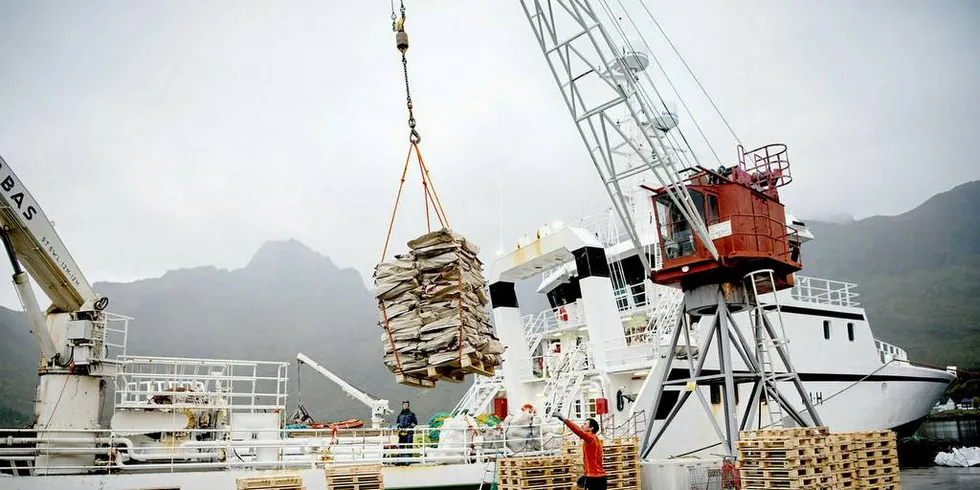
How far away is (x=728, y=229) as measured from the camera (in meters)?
16.0

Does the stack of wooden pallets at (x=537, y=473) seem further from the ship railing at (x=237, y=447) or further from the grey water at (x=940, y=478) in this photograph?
the grey water at (x=940, y=478)

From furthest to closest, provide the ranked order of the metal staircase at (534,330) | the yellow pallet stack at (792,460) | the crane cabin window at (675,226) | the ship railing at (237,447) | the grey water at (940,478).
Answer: the metal staircase at (534,330)
the grey water at (940,478)
the crane cabin window at (675,226)
the ship railing at (237,447)
the yellow pallet stack at (792,460)

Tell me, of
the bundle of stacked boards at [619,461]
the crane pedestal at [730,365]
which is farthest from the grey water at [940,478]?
the bundle of stacked boards at [619,461]

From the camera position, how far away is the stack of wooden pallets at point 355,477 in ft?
40.8

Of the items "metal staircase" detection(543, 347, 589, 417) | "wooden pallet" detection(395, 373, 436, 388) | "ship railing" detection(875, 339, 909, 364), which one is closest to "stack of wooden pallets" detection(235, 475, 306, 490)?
"wooden pallet" detection(395, 373, 436, 388)

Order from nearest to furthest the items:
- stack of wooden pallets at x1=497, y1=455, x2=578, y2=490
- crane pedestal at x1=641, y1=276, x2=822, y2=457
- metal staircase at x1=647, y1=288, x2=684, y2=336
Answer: stack of wooden pallets at x1=497, y1=455, x2=578, y2=490 < crane pedestal at x1=641, y1=276, x2=822, y2=457 < metal staircase at x1=647, y1=288, x2=684, y2=336

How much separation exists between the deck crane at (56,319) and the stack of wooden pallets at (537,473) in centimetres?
804

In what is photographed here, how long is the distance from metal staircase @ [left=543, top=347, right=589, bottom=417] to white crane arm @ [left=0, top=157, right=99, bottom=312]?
1124 cm

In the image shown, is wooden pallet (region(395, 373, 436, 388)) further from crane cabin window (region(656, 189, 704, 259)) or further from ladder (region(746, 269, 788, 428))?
ladder (region(746, 269, 788, 428))

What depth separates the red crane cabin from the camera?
16.1 meters

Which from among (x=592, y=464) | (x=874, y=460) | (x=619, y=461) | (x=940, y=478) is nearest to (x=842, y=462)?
(x=874, y=460)

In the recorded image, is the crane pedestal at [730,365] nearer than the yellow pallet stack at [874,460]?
No

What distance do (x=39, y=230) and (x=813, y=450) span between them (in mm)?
14973

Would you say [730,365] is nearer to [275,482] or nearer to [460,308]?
[460,308]
